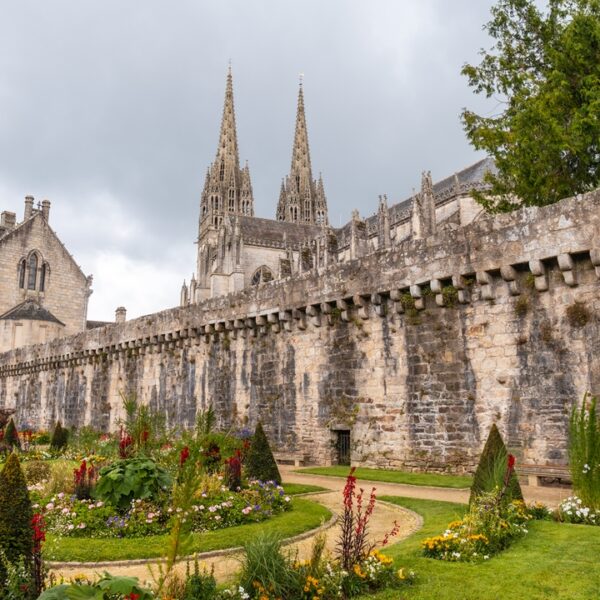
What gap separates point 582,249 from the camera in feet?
33.3

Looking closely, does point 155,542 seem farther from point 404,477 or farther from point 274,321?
point 274,321

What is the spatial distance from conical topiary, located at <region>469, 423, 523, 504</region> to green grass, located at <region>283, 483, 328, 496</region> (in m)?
3.97

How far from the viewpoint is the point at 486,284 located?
11664mm

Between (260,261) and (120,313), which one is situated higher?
(260,261)

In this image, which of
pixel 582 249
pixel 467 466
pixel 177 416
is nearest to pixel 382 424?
pixel 467 466

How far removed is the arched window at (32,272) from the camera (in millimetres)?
44672

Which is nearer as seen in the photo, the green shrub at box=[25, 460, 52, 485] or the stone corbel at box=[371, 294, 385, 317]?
the green shrub at box=[25, 460, 52, 485]

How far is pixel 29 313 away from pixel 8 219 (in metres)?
10.6

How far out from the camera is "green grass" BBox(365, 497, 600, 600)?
15.9 ft

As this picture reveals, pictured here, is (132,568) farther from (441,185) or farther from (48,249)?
(441,185)

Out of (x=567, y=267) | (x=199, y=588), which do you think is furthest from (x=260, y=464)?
(x=567, y=267)

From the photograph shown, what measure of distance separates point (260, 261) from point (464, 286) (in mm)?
52160

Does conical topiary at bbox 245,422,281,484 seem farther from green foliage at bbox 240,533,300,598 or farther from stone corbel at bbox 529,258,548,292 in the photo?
stone corbel at bbox 529,258,548,292

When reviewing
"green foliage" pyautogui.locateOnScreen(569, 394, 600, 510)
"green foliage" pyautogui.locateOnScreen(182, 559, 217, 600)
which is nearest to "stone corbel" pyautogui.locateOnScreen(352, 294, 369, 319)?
"green foliage" pyautogui.locateOnScreen(569, 394, 600, 510)
